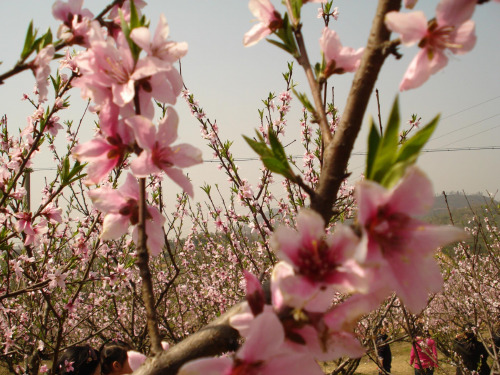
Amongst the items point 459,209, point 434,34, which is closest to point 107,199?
point 434,34

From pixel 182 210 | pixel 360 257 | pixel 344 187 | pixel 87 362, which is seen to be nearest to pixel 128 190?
pixel 360 257

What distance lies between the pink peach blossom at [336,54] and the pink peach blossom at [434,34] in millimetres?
188

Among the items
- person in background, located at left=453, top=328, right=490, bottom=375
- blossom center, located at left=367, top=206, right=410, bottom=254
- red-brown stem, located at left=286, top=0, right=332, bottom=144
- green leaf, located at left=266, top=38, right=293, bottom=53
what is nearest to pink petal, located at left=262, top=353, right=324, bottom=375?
blossom center, located at left=367, top=206, right=410, bottom=254

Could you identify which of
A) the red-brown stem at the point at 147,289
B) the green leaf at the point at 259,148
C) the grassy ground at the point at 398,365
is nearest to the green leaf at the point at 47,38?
the red-brown stem at the point at 147,289

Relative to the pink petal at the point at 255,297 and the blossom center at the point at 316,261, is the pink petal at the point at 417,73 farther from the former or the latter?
the pink petal at the point at 255,297

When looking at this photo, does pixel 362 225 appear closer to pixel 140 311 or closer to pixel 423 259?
pixel 423 259

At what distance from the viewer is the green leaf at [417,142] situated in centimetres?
55

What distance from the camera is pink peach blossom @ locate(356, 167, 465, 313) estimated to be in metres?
0.51

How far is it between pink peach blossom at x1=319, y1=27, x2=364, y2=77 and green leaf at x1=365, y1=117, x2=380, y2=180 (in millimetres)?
374

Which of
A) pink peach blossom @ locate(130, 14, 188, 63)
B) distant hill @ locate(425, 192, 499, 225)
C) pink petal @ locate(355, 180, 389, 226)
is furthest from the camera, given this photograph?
A: distant hill @ locate(425, 192, 499, 225)

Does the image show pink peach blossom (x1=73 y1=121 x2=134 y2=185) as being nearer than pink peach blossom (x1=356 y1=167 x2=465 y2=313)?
No

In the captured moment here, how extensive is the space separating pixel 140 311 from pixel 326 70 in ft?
31.6

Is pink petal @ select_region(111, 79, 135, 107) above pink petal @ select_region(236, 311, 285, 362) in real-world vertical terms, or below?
above

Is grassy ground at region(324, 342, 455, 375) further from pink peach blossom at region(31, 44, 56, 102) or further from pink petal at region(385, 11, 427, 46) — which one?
pink petal at region(385, 11, 427, 46)
